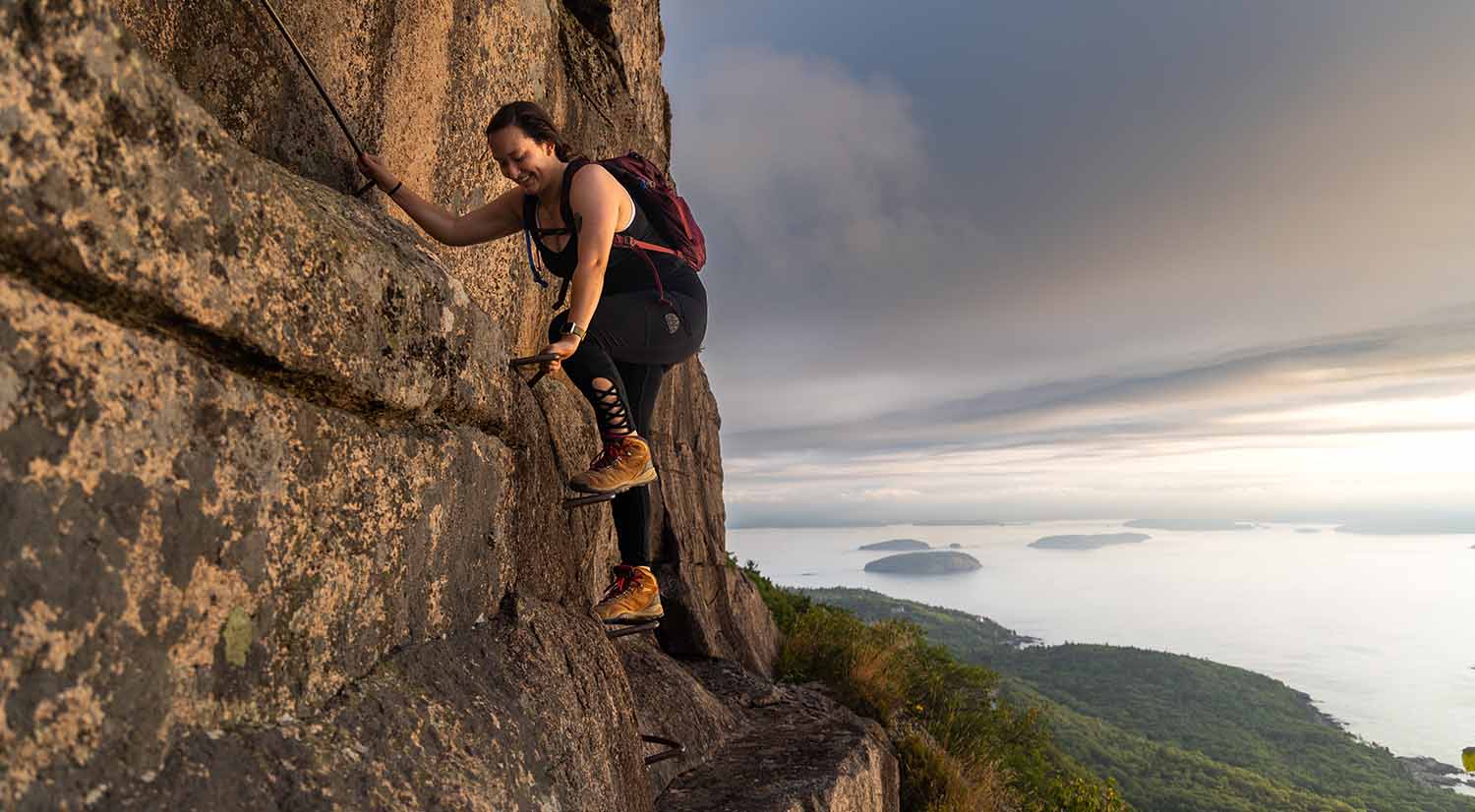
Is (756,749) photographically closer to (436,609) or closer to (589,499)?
(589,499)

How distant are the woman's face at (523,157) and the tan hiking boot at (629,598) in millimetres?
2251

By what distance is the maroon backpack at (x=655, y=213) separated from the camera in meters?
3.87

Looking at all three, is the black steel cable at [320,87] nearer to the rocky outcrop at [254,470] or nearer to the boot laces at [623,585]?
the rocky outcrop at [254,470]

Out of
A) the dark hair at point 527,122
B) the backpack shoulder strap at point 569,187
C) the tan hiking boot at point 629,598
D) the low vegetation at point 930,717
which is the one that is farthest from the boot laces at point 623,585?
the low vegetation at point 930,717

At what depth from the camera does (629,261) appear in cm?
402

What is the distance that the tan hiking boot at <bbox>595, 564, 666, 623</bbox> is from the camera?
14.2 ft

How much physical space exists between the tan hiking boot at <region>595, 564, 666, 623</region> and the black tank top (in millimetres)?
1679

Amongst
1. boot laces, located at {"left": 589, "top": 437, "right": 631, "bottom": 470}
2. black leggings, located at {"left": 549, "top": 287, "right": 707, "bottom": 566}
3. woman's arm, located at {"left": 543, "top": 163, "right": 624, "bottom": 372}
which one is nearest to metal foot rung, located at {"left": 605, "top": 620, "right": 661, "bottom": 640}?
black leggings, located at {"left": 549, "top": 287, "right": 707, "bottom": 566}

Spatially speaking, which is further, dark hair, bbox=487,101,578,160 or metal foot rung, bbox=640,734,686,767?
metal foot rung, bbox=640,734,686,767

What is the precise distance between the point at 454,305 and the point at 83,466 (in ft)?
5.50

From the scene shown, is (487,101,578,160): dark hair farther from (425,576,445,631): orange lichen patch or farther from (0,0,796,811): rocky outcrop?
(425,576,445,631): orange lichen patch

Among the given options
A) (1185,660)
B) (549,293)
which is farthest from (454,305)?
(1185,660)

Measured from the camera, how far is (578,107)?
8.14 meters

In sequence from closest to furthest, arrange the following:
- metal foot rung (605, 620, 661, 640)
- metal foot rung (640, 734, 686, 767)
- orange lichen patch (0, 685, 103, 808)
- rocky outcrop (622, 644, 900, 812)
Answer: orange lichen patch (0, 685, 103, 808), metal foot rung (605, 620, 661, 640), metal foot rung (640, 734, 686, 767), rocky outcrop (622, 644, 900, 812)
